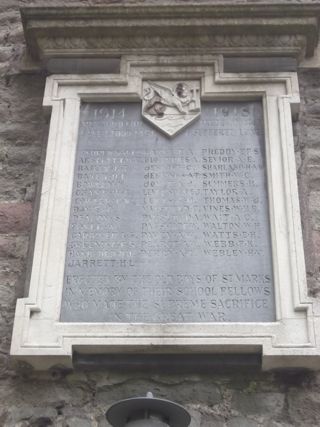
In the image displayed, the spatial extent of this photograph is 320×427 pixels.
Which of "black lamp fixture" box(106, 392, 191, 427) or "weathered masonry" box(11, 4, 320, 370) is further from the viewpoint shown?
"weathered masonry" box(11, 4, 320, 370)

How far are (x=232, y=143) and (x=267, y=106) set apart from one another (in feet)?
1.07

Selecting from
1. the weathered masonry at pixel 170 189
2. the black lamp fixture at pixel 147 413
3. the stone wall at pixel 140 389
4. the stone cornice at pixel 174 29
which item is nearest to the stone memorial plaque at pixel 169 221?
the weathered masonry at pixel 170 189

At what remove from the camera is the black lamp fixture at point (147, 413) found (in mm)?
2824

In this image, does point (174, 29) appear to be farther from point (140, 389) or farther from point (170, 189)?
point (140, 389)

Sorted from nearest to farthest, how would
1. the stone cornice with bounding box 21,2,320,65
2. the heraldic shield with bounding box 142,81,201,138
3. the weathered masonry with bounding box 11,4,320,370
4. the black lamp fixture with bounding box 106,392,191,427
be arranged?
the black lamp fixture with bounding box 106,392,191,427 → the weathered masonry with bounding box 11,4,320,370 → the heraldic shield with bounding box 142,81,201,138 → the stone cornice with bounding box 21,2,320,65

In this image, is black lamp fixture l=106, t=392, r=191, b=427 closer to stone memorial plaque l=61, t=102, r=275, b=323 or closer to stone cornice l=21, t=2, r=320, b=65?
stone memorial plaque l=61, t=102, r=275, b=323

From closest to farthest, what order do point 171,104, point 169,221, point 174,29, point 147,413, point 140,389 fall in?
point 147,413, point 140,389, point 169,221, point 171,104, point 174,29

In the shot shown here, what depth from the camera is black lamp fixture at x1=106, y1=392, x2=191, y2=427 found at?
2824 mm

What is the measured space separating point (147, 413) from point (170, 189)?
4.67 feet

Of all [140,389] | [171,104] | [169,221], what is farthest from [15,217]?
[140,389]

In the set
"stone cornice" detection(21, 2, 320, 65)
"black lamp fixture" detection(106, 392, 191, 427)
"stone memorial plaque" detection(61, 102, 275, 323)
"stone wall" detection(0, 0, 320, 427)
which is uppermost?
"stone cornice" detection(21, 2, 320, 65)

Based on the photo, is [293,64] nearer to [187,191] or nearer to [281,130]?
[281,130]

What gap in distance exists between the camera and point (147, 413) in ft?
9.36

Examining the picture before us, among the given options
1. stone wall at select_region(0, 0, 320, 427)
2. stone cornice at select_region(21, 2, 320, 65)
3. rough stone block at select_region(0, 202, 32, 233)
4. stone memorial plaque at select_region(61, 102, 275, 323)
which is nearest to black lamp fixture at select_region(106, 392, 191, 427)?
stone wall at select_region(0, 0, 320, 427)
